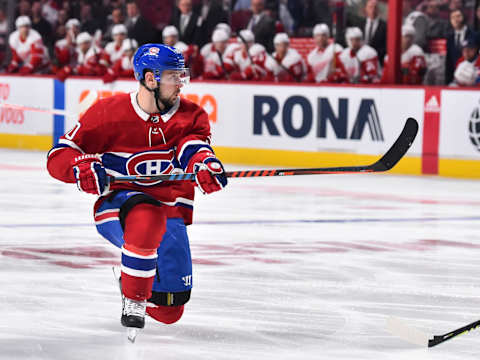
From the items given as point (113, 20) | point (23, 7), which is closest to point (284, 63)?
point (113, 20)

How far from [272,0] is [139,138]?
9208mm

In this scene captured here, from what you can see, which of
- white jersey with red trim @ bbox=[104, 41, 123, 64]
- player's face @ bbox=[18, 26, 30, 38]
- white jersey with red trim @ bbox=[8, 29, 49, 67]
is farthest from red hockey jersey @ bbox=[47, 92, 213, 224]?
player's face @ bbox=[18, 26, 30, 38]

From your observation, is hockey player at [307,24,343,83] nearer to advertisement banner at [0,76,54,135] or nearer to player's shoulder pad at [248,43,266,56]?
player's shoulder pad at [248,43,266,56]

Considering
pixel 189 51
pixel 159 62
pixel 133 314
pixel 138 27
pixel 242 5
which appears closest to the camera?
pixel 133 314

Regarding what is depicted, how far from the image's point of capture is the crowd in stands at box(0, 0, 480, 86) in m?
11.9

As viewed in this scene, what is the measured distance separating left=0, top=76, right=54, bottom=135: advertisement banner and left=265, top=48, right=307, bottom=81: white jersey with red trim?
2.93 metres

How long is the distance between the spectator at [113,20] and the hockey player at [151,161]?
10.6 metres

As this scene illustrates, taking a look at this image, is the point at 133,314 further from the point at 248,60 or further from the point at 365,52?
the point at 248,60

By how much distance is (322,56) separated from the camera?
496 inches

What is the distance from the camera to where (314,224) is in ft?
25.4

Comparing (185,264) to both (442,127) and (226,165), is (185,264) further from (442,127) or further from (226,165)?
(226,165)

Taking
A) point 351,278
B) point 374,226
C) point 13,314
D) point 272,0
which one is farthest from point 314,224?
point 272,0

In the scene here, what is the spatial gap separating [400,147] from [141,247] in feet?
3.51

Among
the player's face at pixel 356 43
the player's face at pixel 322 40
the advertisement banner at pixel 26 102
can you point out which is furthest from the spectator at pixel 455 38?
the advertisement banner at pixel 26 102
